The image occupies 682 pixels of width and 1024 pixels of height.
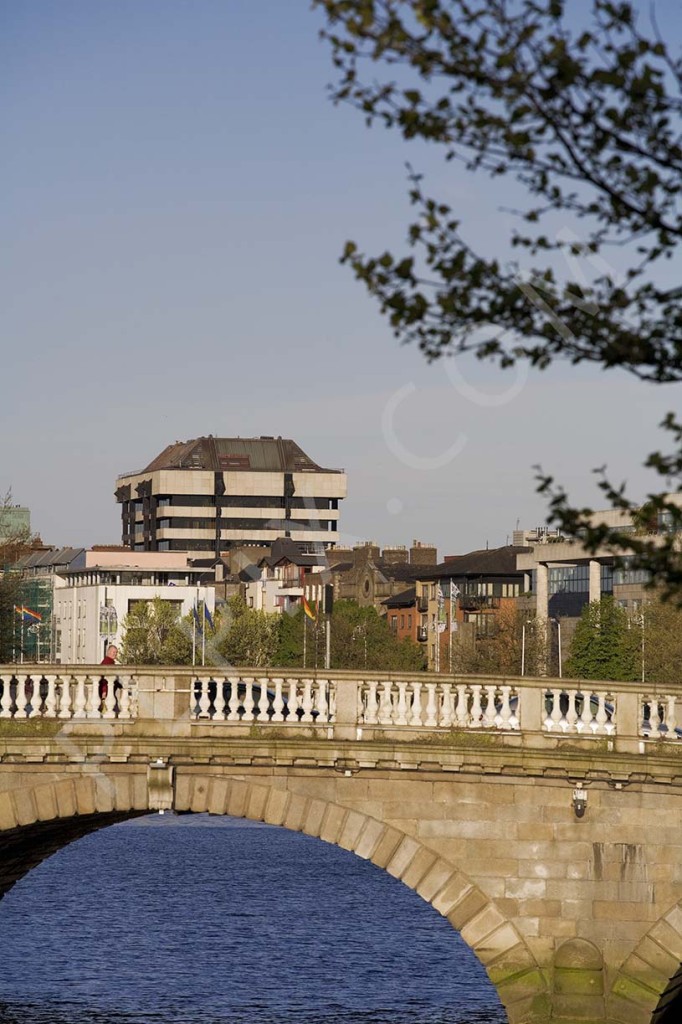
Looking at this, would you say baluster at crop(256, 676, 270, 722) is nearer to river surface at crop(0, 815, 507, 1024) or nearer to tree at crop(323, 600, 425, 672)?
river surface at crop(0, 815, 507, 1024)

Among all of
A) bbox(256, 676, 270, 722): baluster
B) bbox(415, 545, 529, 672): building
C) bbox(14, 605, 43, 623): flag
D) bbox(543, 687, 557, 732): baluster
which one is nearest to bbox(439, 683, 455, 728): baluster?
bbox(543, 687, 557, 732): baluster

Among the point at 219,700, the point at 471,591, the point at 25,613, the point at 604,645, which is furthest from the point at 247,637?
the point at 219,700

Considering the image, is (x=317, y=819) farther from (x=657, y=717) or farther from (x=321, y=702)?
(x=657, y=717)

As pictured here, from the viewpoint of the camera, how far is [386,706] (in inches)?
1196

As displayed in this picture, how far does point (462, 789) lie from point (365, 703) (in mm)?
2074

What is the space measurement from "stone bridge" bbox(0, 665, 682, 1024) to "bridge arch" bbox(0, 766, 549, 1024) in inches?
1.1

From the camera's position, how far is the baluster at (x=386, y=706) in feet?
99.7

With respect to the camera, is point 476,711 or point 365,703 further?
point 365,703

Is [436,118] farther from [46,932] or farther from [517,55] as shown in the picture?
[46,932]

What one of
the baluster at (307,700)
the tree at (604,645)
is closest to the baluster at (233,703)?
the baluster at (307,700)

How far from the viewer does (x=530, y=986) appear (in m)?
29.2

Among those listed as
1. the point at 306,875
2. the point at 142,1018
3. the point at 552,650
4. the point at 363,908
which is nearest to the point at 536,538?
the point at 552,650

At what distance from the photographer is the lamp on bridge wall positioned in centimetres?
2941

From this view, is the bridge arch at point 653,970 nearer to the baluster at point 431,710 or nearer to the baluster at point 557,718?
the baluster at point 557,718
